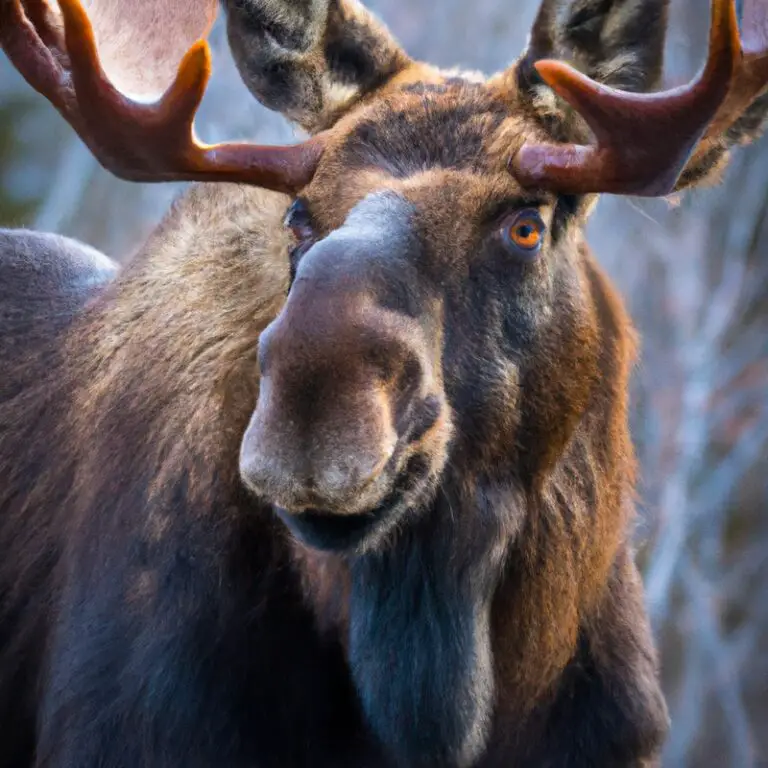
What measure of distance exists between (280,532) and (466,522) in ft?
1.72

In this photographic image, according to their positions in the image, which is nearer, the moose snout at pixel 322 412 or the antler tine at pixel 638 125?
the moose snout at pixel 322 412

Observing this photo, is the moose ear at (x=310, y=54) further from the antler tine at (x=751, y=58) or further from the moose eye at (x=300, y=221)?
the antler tine at (x=751, y=58)

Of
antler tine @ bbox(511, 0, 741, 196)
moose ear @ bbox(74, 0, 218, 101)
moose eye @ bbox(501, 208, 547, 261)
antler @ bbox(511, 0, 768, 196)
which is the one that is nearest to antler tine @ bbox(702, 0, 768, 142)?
antler @ bbox(511, 0, 768, 196)

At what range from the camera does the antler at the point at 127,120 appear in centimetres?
310

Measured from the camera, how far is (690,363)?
9656mm

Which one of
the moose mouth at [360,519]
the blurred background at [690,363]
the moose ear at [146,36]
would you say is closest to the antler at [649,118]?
the moose mouth at [360,519]

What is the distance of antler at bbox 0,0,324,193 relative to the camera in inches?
122

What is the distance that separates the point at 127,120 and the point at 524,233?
991mm

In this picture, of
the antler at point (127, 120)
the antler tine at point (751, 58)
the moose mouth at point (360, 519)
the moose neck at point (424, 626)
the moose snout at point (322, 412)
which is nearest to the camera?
the moose snout at point (322, 412)

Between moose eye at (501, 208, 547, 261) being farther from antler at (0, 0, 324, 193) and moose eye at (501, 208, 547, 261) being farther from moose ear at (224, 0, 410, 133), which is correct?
moose ear at (224, 0, 410, 133)

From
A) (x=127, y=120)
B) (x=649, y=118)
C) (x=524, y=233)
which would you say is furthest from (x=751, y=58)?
(x=127, y=120)

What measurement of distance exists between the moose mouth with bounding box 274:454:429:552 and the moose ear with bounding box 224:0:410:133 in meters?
1.10

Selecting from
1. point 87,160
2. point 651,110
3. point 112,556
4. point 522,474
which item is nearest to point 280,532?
point 112,556

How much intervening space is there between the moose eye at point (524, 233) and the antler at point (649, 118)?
0.26 feet
